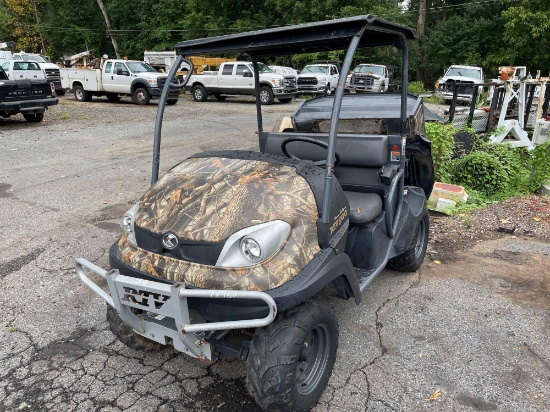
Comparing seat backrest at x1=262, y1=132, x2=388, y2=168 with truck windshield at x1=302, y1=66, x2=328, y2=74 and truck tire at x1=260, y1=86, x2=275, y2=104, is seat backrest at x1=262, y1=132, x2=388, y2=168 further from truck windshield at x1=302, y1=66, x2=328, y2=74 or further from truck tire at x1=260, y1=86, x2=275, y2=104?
truck windshield at x1=302, y1=66, x2=328, y2=74

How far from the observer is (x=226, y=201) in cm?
254

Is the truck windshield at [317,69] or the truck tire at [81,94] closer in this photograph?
the truck tire at [81,94]

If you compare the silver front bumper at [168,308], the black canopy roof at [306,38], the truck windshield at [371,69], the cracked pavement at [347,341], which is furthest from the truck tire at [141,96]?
the silver front bumper at [168,308]

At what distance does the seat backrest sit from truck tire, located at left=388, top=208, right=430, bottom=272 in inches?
35.8

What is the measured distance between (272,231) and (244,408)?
1.11 m

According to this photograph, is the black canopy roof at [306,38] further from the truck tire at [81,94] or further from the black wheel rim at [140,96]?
the truck tire at [81,94]

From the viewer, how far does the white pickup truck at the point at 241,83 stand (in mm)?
19625

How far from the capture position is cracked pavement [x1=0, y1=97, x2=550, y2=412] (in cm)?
269

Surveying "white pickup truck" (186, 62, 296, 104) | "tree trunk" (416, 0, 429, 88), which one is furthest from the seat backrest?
"tree trunk" (416, 0, 429, 88)

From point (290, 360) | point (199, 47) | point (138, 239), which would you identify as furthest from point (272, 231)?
point (199, 47)

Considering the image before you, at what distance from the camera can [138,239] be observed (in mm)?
2646

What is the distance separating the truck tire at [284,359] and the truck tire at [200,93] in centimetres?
2051

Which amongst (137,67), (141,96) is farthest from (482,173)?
(137,67)

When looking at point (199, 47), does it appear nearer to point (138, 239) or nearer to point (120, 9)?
point (138, 239)
